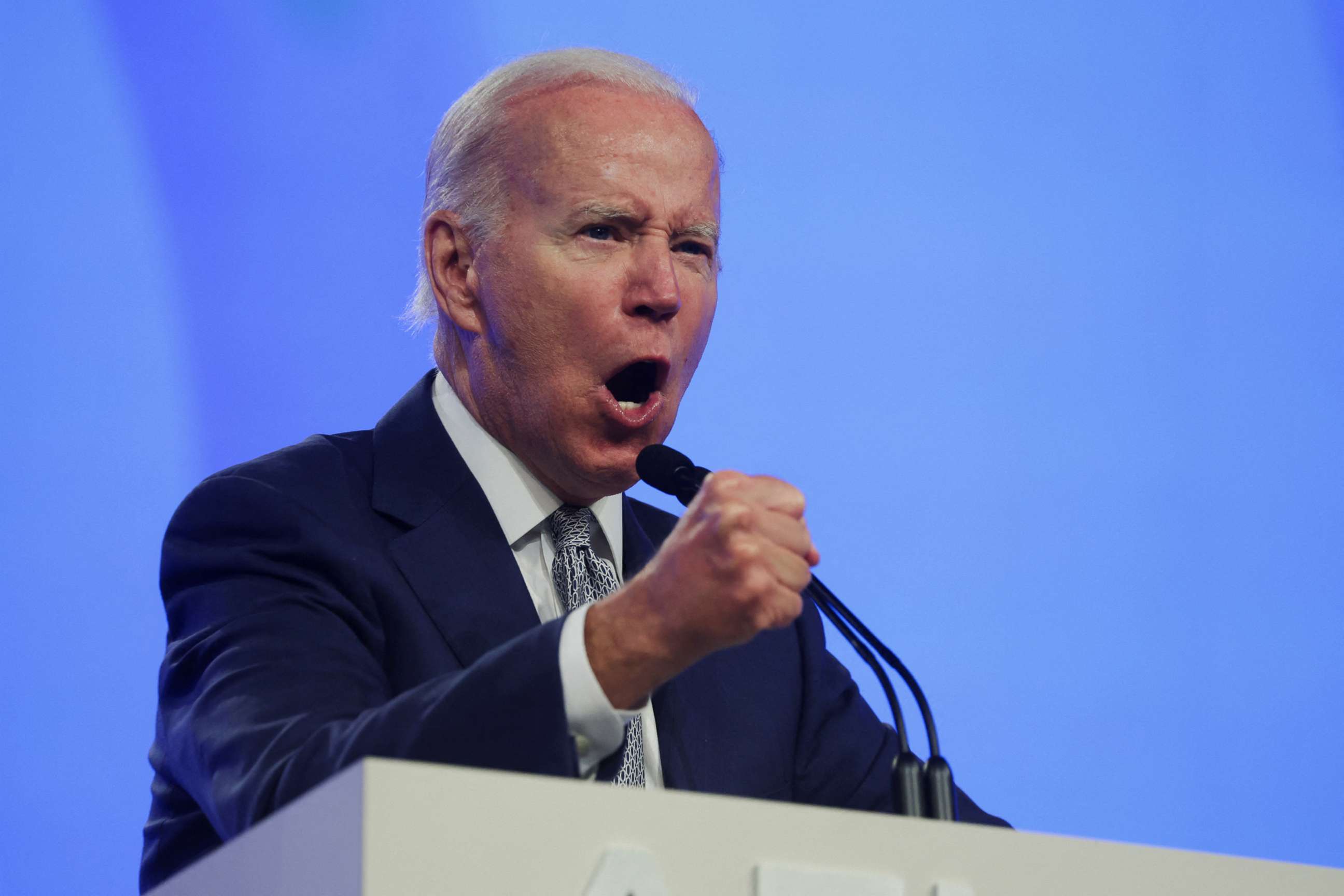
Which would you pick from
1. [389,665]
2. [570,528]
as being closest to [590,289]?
[570,528]

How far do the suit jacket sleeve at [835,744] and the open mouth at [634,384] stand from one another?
0.38 metres

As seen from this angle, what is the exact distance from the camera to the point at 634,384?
1.89 m

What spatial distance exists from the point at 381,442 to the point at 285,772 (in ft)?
2.39

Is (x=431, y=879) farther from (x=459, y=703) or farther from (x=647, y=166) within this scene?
(x=647, y=166)

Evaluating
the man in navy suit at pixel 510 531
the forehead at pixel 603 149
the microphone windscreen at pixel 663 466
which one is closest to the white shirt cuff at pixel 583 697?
the man in navy suit at pixel 510 531

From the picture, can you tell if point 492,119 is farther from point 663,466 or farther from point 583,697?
point 583,697

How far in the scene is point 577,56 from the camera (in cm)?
203

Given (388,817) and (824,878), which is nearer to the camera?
(388,817)

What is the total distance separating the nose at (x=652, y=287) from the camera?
1866 millimetres

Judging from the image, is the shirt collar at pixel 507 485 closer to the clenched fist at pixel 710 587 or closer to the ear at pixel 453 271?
the ear at pixel 453 271

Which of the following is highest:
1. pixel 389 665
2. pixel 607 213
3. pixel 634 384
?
pixel 607 213

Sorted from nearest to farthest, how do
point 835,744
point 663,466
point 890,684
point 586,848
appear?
point 586,848 → point 890,684 → point 663,466 → point 835,744

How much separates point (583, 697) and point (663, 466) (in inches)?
18.0

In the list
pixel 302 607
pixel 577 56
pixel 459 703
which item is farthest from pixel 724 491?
pixel 577 56
